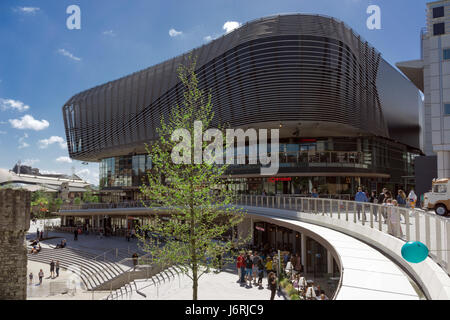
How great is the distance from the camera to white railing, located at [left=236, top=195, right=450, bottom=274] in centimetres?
605

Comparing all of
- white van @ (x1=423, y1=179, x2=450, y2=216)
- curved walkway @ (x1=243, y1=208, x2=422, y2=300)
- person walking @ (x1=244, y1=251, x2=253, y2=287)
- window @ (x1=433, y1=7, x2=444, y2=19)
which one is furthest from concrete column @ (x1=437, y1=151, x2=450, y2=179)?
curved walkway @ (x1=243, y1=208, x2=422, y2=300)

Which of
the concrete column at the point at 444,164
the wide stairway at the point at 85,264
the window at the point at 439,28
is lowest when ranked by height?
the wide stairway at the point at 85,264

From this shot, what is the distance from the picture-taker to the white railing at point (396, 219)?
19.8 ft

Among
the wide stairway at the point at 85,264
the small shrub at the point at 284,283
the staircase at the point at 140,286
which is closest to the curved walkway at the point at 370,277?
the small shrub at the point at 284,283

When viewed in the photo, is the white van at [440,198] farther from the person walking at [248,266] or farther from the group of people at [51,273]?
the group of people at [51,273]

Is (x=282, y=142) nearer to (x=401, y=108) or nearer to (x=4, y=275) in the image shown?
(x=401, y=108)

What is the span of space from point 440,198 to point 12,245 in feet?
82.6

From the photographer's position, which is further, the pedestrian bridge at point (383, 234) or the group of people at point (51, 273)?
the group of people at point (51, 273)

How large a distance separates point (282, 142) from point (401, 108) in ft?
76.0

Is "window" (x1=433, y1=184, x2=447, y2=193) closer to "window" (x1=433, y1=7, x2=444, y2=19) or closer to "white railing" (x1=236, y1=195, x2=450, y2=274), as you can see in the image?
"white railing" (x1=236, y1=195, x2=450, y2=274)

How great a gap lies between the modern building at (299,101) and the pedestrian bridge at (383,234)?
18.1 m

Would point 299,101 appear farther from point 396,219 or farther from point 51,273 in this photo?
point 51,273

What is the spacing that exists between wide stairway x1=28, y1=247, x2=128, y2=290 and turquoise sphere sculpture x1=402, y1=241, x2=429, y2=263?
2344cm
